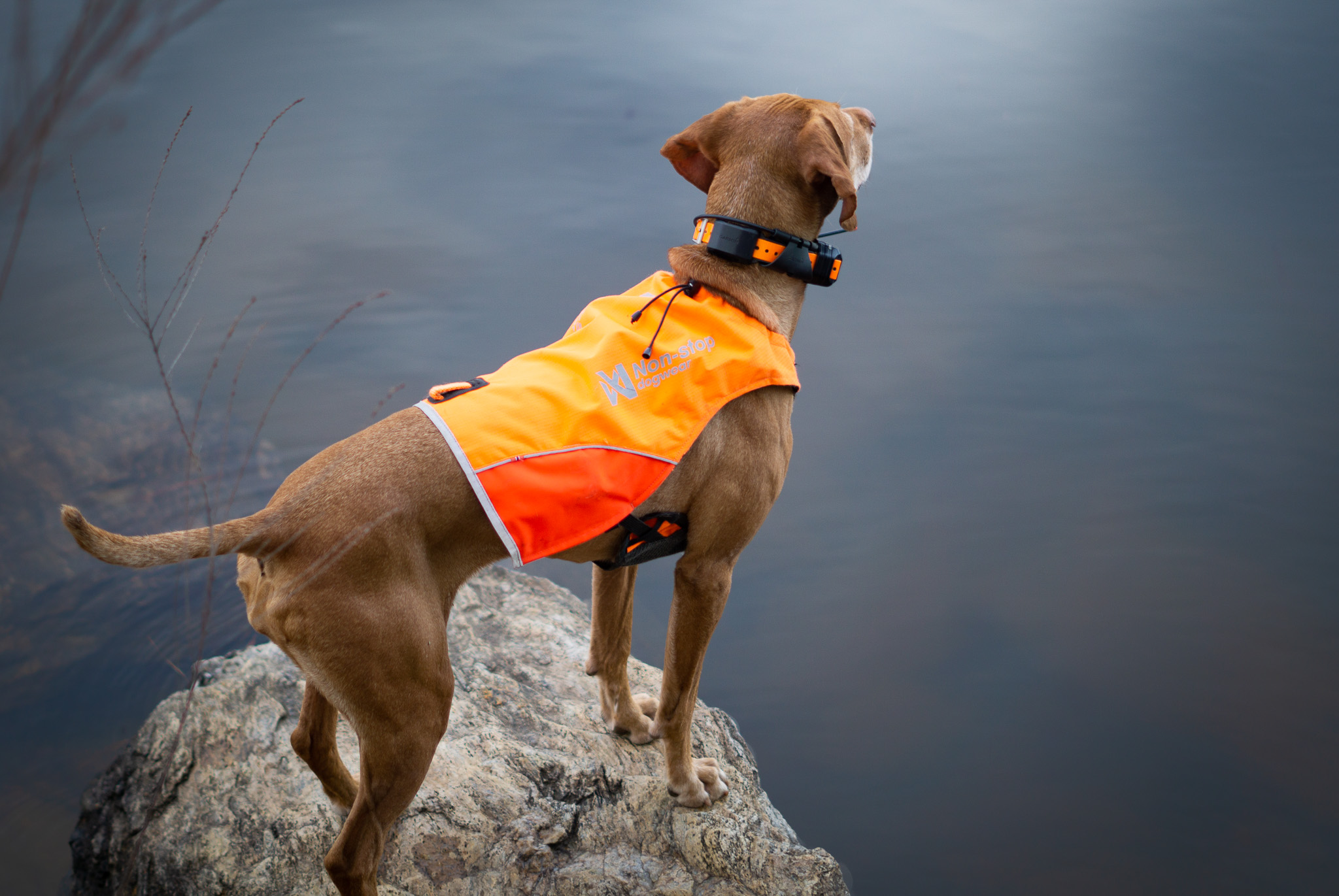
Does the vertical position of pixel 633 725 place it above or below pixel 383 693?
below

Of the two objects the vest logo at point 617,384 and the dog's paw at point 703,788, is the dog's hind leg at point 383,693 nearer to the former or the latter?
the vest logo at point 617,384

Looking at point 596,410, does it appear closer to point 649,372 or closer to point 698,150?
point 649,372

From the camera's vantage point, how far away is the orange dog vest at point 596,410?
2.03m

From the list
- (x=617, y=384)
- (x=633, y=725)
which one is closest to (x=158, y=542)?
(x=617, y=384)

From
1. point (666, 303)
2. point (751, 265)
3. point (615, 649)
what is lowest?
point (615, 649)

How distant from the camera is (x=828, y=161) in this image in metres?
2.36

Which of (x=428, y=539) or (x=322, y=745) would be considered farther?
(x=322, y=745)

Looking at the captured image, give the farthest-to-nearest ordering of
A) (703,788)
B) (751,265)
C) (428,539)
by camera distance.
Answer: (703,788) → (751,265) → (428,539)

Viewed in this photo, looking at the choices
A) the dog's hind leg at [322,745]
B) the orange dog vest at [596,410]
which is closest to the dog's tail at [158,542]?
the orange dog vest at [596,410]

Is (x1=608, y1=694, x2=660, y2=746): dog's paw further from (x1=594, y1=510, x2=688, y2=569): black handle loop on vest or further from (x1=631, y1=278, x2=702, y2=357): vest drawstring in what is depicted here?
(x1=631, y1=278, x2=702, y2=357): vest drawstring

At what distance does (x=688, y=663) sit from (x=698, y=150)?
1.70 meters

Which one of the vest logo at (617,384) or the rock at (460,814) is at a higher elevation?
the vest logo at (617,384)

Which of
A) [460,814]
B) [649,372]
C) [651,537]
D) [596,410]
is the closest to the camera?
[596,410]

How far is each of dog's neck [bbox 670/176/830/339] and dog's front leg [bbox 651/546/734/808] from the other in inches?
31.6
